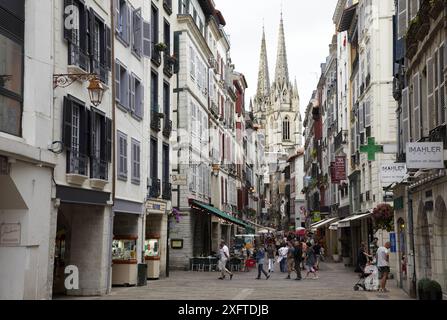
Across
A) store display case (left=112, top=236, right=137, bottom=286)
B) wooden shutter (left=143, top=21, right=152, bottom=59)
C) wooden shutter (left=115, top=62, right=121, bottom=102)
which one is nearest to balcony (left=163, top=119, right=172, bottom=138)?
wooden shutter (left=143, top=21, right=152, bottom=59)

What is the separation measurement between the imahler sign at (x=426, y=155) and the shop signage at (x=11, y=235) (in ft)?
30.4

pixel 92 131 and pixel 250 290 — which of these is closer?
pixel 92 131

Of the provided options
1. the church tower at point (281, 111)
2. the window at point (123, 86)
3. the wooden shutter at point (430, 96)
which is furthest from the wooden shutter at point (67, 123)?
the church tower at point (281, 111)

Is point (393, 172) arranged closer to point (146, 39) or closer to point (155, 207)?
point (155, 207)

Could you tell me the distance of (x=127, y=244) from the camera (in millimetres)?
26562

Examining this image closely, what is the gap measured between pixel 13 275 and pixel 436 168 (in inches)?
400

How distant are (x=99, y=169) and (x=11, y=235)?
5.15 metres

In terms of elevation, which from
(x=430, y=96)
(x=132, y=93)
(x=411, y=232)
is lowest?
(x=411, y=232)

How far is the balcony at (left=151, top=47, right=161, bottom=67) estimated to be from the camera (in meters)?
30.2

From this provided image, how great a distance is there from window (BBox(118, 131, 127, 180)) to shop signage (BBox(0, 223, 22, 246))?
302 inches

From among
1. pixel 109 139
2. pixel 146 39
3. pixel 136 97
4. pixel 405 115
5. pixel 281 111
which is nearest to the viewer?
pixel 405 115

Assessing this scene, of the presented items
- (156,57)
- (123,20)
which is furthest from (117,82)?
(156,57)

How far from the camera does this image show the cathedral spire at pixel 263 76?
625 feet

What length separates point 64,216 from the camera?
76.9 feet
